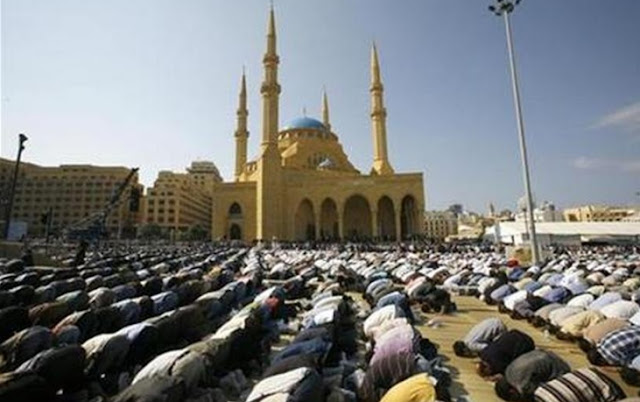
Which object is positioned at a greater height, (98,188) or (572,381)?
(98,188)

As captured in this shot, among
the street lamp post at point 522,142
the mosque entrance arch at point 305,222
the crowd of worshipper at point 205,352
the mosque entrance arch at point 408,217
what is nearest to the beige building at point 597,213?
the mosque entrance arch at point 408,217

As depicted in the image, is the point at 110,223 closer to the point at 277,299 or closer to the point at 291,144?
the point at 291,144

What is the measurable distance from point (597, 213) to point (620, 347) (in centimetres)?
10252

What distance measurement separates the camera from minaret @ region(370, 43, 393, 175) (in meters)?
45.9

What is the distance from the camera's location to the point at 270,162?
136 feet

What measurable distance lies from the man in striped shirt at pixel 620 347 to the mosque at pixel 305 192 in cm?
3601

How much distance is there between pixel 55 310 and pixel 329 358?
4743 mm

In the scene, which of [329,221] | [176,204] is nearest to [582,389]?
[329,221]

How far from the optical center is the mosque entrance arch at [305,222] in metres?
44.2

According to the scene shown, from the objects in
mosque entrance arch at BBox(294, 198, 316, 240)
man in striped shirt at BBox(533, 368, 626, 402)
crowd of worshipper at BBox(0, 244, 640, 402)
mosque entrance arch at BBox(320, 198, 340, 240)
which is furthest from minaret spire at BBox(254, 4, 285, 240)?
man in striped shirt at BBox(533, 368, 626, 402)

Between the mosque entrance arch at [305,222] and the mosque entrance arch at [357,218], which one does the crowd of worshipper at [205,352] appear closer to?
the mosque entrance arch at [305,222]

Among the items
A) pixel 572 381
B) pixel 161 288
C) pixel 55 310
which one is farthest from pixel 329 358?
pixel 161 288

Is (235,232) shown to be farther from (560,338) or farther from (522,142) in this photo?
(560,338)

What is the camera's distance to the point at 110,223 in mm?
65500
